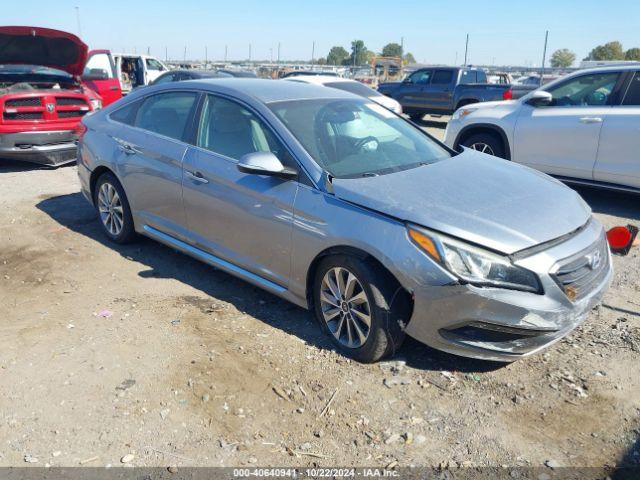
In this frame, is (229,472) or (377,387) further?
(377,387)

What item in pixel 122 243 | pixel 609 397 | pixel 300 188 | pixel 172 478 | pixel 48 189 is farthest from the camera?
pixel 48 189

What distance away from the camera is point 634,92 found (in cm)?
662

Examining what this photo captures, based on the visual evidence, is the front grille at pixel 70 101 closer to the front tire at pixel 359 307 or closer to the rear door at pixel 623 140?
the front tire at pixel 359 307

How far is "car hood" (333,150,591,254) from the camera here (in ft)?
10.4

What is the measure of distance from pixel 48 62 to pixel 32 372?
22.9ft

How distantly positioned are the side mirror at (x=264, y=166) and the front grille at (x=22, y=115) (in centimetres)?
614

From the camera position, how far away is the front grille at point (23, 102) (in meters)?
8.24

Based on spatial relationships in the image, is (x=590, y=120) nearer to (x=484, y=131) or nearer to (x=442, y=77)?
(x=484, y=131)

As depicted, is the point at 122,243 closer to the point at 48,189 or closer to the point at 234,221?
the point at 234,221

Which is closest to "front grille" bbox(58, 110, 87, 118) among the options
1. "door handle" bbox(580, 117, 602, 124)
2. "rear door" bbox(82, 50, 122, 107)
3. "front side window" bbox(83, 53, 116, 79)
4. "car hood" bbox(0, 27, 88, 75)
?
"car hood" bbox(0, 27, 88, 75)

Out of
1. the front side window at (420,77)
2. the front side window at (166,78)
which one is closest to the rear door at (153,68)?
the front side window at (166,78)

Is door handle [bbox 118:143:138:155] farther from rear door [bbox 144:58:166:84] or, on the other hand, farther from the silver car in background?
rear door [bbox 144:58:166:84]

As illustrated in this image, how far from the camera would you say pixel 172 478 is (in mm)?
2633

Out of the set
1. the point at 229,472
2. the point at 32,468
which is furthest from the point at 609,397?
the point at 32,468
